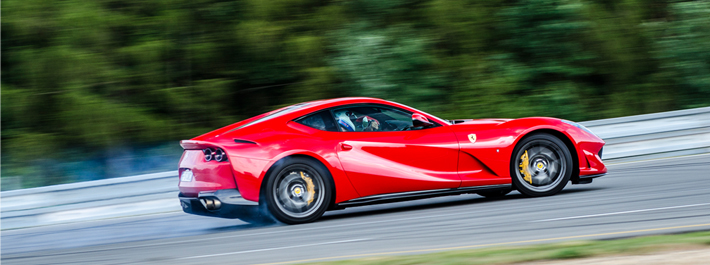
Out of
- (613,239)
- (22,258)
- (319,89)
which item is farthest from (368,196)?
(319,89)

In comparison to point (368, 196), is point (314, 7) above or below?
above

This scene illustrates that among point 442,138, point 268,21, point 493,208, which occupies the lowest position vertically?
point 493,208

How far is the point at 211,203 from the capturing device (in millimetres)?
6363

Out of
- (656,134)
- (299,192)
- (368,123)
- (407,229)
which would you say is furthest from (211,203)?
(656,134)

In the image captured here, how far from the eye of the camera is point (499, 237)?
521cm

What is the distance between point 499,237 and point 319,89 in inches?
299

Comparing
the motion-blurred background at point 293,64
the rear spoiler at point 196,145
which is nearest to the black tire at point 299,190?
the rear spoiler at point 196,145

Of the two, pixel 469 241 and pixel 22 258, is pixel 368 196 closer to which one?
pixel 469 241

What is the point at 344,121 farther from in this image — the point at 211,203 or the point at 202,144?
the point at 211,203

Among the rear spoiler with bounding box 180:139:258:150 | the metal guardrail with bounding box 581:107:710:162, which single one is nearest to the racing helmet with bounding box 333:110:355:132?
the rear spoiler with bounding box 180:139:258:150

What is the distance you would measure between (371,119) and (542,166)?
5.89 ft

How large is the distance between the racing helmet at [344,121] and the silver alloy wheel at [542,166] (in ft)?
5.73

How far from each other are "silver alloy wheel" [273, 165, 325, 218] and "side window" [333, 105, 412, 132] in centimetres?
57

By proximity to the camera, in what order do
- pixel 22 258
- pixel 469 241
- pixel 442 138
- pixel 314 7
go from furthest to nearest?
pixel 314 7, pixel 442 138, pixel 22 258, pixel 469 241
